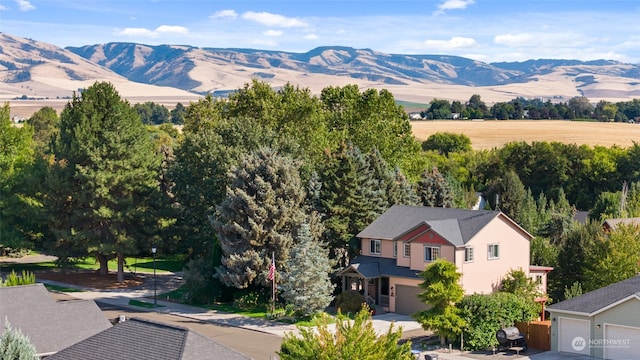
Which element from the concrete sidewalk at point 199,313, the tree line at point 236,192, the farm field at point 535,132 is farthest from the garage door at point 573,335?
the farm field at point 535,132

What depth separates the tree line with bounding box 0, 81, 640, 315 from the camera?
2247 inches

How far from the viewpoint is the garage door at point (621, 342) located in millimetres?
40594

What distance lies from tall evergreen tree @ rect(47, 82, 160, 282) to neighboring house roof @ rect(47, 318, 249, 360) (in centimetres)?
3706

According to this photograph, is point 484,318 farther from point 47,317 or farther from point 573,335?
point 47,317

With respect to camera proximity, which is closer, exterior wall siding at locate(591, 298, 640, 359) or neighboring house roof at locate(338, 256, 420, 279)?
exterior wall siding at locate(591, 298, 640, 359)

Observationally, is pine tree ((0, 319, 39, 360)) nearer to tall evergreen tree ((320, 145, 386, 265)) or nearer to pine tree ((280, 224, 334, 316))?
pine tree ((280, 224, 334, 316))

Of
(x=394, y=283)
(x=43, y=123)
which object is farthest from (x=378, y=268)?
(x=43, y=123)

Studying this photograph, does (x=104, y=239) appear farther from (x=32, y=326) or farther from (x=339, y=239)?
(x=32, y=326)

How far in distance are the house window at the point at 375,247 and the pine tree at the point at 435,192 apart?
23889mm

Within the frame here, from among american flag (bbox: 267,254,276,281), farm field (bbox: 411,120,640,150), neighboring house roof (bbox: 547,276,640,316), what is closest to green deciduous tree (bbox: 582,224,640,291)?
neighboring house roof (bbox: 547,276,640,316)

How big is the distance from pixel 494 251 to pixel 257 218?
15286mm

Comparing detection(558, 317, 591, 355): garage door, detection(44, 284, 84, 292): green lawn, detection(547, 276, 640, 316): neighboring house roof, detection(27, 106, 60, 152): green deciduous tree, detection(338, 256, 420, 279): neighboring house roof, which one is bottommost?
detection(44, 284, 84, 292): green lawn

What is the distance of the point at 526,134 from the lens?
530 ft

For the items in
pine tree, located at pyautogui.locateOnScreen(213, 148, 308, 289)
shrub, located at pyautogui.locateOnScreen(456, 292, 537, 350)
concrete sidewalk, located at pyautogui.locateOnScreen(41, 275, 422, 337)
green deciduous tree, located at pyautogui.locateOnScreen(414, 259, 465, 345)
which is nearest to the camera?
green deciduous tree, located at pyautogui.locateOnScreen(414, 259, 465, 345)
